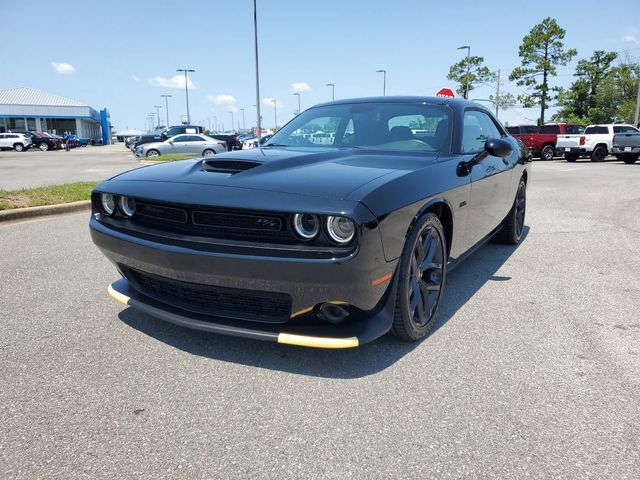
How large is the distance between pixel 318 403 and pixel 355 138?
2.09m

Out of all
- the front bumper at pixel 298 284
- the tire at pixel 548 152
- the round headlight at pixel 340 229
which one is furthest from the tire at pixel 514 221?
the tire at pixel 548 152

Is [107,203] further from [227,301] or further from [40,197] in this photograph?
[40,197]

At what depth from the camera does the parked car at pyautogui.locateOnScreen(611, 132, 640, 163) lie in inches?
771

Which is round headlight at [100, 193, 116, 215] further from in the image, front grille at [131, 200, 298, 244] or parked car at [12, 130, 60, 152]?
parked car at [12, 130, 60, 152]

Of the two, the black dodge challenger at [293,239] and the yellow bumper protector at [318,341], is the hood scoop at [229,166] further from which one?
the yellow bumper protector at [318,341]

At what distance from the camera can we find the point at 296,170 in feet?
8.76

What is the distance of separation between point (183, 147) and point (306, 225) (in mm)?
20857

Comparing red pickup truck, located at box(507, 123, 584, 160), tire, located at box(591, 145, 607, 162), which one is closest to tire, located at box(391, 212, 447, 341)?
tire, located at box(591, 145, 607, 162)

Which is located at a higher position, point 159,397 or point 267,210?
point 267,210

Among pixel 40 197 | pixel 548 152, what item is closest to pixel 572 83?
pixel 548 152

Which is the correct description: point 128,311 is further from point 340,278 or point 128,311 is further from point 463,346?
point 463,346

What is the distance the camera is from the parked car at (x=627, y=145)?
19578 mm

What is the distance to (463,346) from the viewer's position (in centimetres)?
281

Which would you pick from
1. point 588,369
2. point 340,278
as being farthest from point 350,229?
point 588,369
